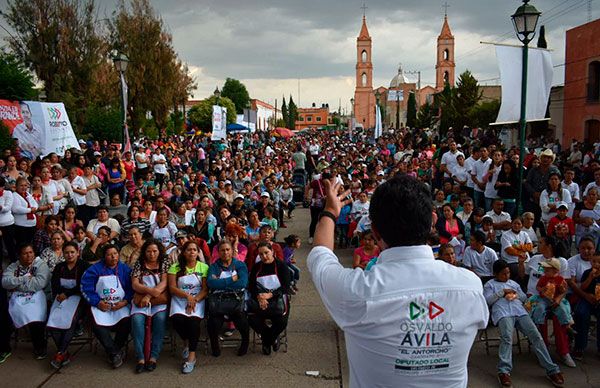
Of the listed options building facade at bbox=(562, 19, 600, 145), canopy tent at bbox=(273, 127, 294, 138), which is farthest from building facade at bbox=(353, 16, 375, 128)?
building facade at bbox=(562, 19, 600, 145)

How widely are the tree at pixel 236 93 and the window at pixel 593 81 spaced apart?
66952mm

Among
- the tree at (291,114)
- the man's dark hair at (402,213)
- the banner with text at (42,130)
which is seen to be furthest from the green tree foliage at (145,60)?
the tree at (291,114)

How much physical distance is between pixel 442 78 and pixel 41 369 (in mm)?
89975

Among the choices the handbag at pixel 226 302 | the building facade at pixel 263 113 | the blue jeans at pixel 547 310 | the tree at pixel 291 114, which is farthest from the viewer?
the tree at pixel 291 114

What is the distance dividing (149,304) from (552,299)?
4.56m

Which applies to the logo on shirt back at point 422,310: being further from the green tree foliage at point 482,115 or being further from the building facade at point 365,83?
the building facade at point 365,83

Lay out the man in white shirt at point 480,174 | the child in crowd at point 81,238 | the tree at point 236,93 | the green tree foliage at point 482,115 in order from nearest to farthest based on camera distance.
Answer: the child in crowd at point 81,238, the man in white shirt at point 480,174, the green tree foliage at point 482,115, the tree at point 236,93

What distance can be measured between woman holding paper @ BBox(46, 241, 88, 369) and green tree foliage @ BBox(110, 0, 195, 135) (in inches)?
944

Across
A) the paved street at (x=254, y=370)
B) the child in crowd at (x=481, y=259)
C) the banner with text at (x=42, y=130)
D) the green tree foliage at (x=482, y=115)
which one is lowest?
the paved street at (x=254, y=370)

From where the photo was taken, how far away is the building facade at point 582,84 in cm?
2664

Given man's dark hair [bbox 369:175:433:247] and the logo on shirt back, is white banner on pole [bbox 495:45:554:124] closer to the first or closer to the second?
man's dark hair [bbox 369:175:433:247]

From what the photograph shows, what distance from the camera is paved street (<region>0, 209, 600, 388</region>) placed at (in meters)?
5.46

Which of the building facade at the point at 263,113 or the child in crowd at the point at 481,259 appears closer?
the child in crowd at the point at 481,259

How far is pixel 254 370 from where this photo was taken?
5.75m
